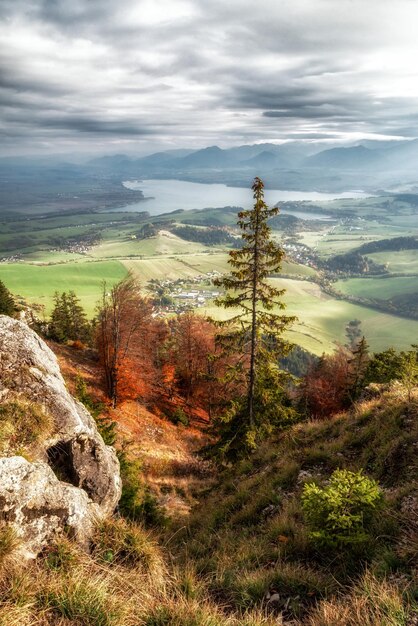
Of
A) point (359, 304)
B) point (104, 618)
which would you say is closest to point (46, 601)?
point (104, 618)

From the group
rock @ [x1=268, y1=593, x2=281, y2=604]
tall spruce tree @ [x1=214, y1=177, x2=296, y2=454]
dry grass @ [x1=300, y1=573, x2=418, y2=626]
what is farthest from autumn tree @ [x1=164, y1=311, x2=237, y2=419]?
dry grass @ [x1=300, y1=573, x2=418, y2=626]

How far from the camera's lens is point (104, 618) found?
4.85m

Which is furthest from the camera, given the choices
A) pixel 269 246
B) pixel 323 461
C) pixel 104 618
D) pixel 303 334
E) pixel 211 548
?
pixel 303 334

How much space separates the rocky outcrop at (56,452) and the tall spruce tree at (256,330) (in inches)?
336

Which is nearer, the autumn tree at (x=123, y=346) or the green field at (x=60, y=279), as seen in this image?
the autumn tree at (x=123, y=346)

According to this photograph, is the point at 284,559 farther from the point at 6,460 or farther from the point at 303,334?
the point at 303,334

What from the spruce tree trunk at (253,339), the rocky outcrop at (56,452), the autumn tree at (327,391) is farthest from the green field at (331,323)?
the rocky outcrop at (56,452)

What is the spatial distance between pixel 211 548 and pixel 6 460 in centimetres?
572

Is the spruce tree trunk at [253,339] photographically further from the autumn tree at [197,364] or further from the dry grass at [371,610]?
the dry grass at [371,610]

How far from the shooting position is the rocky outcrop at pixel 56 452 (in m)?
Result: 7.57

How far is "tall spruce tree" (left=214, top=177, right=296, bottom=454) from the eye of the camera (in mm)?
16969

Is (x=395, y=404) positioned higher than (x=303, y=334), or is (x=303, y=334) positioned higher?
(x=395, y=404)

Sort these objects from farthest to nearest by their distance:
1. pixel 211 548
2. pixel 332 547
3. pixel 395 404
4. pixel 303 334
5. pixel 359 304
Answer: pixel 359 304 → pixel 303 334 → pixel 395 404 → pixel 211 548 → pixel 332 547

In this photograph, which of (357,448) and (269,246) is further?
(269,246)
